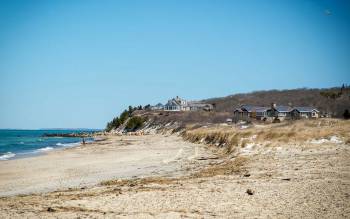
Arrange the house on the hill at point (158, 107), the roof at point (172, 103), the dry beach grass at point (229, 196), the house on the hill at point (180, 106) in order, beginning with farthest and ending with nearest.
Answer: the house on the hill at point (158, 107) → the roof at point (172, 103) → the house on the hill at point (180, 106) → the dry beach grass at point (229, 196)

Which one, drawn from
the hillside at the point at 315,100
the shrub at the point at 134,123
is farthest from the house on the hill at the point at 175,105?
the shrub at the point at 134,123

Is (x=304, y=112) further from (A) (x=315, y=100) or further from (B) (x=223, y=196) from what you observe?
(B) (x=223, y=196)

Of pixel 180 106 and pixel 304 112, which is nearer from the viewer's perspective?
pixel 304 112

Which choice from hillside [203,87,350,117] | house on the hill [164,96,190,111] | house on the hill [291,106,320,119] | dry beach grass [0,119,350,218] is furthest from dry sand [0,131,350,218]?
house on the hill [164,96,190,111]

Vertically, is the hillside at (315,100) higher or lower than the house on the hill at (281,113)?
higher

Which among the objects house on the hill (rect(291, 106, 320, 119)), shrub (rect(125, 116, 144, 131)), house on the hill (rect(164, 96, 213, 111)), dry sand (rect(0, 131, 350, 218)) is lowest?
dry sand (rect(0, 131, 350, 218))

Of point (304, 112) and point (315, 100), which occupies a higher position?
point (315, 100)

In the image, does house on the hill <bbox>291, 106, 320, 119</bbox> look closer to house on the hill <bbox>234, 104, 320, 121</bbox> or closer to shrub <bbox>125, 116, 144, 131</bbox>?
house on the hill <bbox>234, 104, 320, 121</bbox>

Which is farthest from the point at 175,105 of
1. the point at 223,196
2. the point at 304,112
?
the point at 223,196

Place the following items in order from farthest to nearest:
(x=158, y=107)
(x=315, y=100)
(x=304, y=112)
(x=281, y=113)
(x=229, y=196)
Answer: (x=158, y=107) < (x=315, y=100) < (x=281, y=113) < (x=304, y=112) < (x=229, y=196)

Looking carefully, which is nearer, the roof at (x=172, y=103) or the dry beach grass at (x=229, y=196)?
the dry beach grass at (x=229, y=196)

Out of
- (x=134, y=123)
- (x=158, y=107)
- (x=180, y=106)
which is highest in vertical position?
(x=158, y=107)

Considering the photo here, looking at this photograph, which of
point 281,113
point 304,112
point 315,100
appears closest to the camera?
point 304,112

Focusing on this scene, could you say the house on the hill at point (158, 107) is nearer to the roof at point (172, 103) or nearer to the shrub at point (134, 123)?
the roof at point (172, 103)
